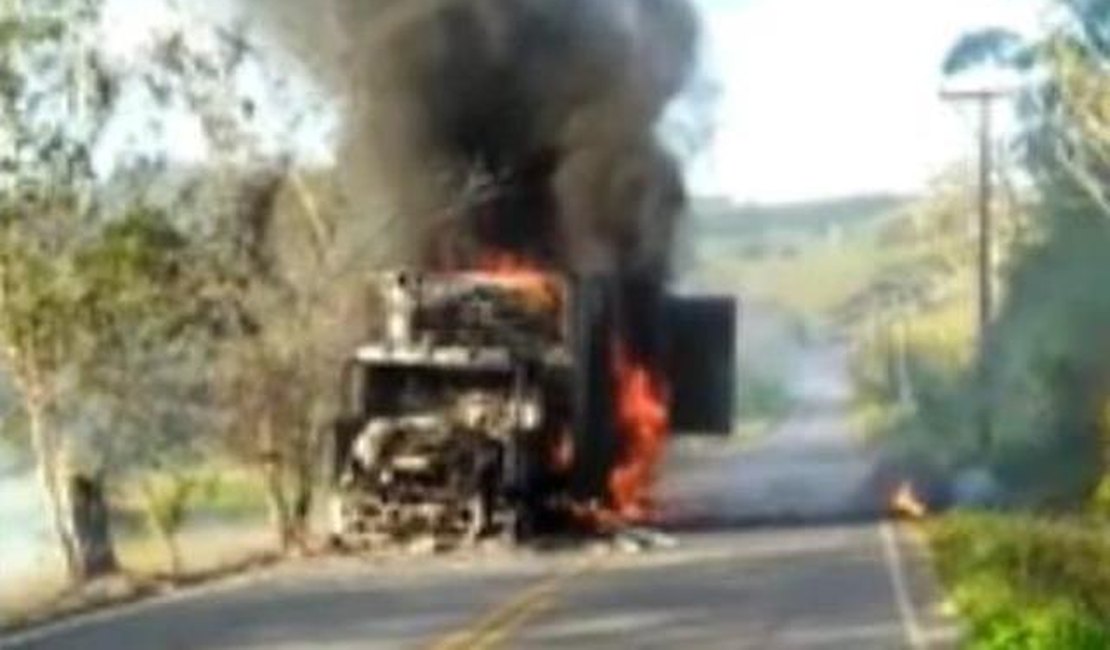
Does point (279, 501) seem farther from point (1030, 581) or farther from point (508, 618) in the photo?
point (1030, 581)

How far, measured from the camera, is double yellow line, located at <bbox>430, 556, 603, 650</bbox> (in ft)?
78.3

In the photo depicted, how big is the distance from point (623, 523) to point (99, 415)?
7.90m

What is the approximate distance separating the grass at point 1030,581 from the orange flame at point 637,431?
29.1 ft

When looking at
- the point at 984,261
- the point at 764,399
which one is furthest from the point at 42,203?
the point at 764,399

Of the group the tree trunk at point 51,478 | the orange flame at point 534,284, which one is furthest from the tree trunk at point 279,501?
the orange flame at point 534,284

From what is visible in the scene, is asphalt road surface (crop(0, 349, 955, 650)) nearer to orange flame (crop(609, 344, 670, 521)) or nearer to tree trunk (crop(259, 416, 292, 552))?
orange flame (crop(609, 344, 670, 521))

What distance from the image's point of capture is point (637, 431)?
146 ft

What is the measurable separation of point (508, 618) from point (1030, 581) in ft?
14.9

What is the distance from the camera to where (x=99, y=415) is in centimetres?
3856

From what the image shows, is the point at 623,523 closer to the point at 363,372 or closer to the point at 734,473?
the point at 363,372

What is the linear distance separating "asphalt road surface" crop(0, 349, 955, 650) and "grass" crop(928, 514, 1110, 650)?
50cm

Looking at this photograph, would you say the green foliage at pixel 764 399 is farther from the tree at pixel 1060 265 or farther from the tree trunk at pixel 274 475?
the tree trunk at pixel 274 475

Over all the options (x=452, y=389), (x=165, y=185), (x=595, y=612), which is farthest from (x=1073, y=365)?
(x=595, y=612)

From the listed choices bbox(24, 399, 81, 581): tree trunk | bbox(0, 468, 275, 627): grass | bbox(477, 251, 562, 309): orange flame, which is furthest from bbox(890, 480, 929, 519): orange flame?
bbox(24, 399, 81, 581): tree trunk
